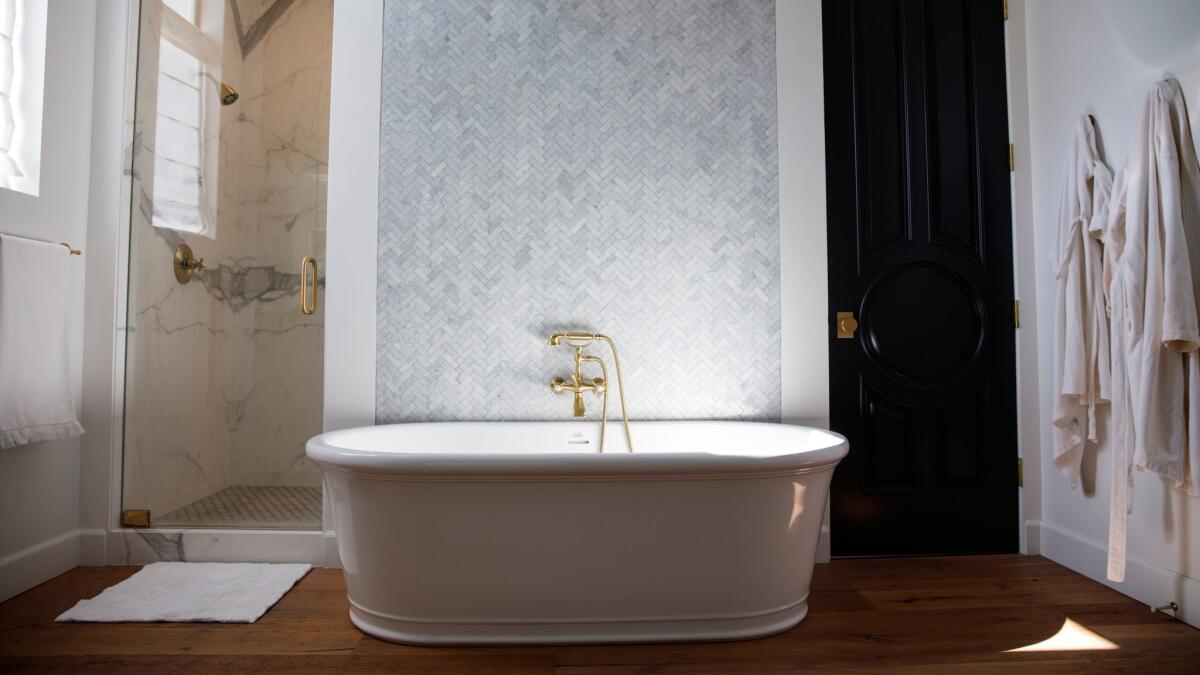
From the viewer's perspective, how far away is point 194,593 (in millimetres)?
2002

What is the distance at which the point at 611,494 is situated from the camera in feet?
5.37

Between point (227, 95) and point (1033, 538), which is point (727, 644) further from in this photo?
point (227, 95)

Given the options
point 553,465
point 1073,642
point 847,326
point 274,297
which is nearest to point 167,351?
point 274,297

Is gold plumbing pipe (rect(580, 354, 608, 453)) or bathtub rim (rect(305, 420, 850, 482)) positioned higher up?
gold plumbing pipe (rect(580, 354, 608, 453))

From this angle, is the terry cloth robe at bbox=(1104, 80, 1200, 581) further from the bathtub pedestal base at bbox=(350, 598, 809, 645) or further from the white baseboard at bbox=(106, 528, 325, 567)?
the white baseboard at bbox=(106, 528, 325, 567)

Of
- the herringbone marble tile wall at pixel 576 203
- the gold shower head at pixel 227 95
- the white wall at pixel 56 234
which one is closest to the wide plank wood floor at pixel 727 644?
the white wall at pixel 56 234

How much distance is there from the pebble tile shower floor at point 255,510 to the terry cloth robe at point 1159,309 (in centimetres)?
274

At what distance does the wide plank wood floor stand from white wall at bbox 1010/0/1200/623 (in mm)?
189

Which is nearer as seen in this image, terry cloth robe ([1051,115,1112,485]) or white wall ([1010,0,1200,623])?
white wall ([1010,0,1200,623])

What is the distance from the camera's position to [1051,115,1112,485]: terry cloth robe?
6.81 ft

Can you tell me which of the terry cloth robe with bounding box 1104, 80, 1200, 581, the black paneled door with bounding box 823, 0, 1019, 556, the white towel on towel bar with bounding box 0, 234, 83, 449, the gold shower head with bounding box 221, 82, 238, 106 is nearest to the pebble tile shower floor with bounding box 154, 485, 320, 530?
the white towel on towel bar with bounding box 0, 234, 83, 449

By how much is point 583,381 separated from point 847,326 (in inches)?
42.1

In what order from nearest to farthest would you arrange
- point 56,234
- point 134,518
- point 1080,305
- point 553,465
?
point 553,465, point 1080,305, point 56,234, point 134,518

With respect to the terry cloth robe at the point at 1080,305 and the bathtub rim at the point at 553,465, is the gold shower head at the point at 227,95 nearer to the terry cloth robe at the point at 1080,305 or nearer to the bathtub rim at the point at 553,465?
the bathtub rim at the point at 553,465
